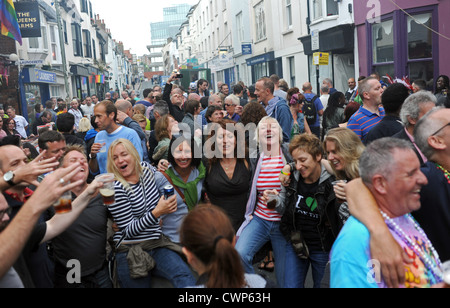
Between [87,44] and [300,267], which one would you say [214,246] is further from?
[87,44]

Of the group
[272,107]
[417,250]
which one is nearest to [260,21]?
[272,107]

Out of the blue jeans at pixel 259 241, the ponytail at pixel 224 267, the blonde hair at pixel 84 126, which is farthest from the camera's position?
the blonde hair at pixel 84 126

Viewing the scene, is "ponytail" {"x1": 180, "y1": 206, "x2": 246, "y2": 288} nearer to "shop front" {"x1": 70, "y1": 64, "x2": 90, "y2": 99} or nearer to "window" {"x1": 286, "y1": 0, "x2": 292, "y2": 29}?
"window" {"x1": 286, "y1": 0, "x2": 292, "y2": 29}

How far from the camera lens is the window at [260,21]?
2591 centimetres

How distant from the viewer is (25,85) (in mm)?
19703

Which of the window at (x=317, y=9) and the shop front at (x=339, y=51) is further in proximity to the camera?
the window at (x=317, y=9)

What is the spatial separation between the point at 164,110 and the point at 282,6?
16.2m

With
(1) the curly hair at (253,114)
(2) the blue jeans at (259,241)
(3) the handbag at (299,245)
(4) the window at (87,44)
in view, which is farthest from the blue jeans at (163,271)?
(4) the window at (87,44)

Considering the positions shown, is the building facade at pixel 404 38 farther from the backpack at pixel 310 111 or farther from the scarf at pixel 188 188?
the scarf at pixel 188 188

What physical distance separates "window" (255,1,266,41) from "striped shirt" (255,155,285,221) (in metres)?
22.5

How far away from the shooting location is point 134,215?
3.79 metres

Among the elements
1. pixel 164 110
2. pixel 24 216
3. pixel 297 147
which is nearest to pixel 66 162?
pixel 24 216

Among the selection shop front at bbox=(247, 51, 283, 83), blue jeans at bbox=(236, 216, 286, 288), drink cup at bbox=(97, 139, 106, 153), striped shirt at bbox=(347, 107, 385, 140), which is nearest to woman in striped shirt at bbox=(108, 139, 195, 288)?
blue jeans at bbox=(236, 216, 286, 288)
